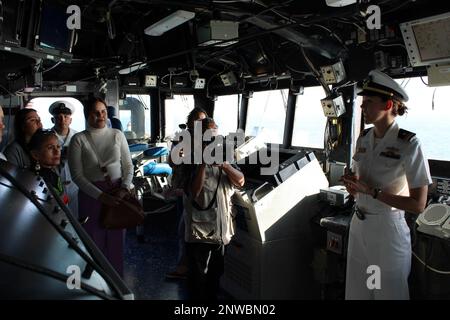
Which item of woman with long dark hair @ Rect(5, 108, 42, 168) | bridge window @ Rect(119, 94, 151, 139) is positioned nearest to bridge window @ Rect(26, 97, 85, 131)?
bridge window @ Rect(119, 94, 151, 139)

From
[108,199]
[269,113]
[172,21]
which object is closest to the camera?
[108,199]

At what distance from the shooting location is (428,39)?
2490 mm

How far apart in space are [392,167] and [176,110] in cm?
462

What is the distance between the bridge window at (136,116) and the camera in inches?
231

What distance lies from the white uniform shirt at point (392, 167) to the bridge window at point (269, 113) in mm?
2532

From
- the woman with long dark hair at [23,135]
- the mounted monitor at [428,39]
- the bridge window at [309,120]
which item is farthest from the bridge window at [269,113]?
the woman with long dark hair at [23,135]

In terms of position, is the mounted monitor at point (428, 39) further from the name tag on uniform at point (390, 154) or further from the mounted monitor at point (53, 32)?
the mounted monitor at point (53, 32)

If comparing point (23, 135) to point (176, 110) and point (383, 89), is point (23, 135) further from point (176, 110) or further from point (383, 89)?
point (176, 110)

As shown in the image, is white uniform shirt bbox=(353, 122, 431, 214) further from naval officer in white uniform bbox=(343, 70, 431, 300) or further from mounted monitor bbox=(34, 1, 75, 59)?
mounted monitor bbox=(34, 1, 75, 59)

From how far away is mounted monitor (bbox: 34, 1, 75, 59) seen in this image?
108 inches

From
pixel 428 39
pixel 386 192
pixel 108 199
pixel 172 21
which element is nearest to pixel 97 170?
pixel 108 199

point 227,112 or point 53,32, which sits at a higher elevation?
point 53,32

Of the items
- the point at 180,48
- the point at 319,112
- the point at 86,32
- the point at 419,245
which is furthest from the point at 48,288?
the point at 86,32
